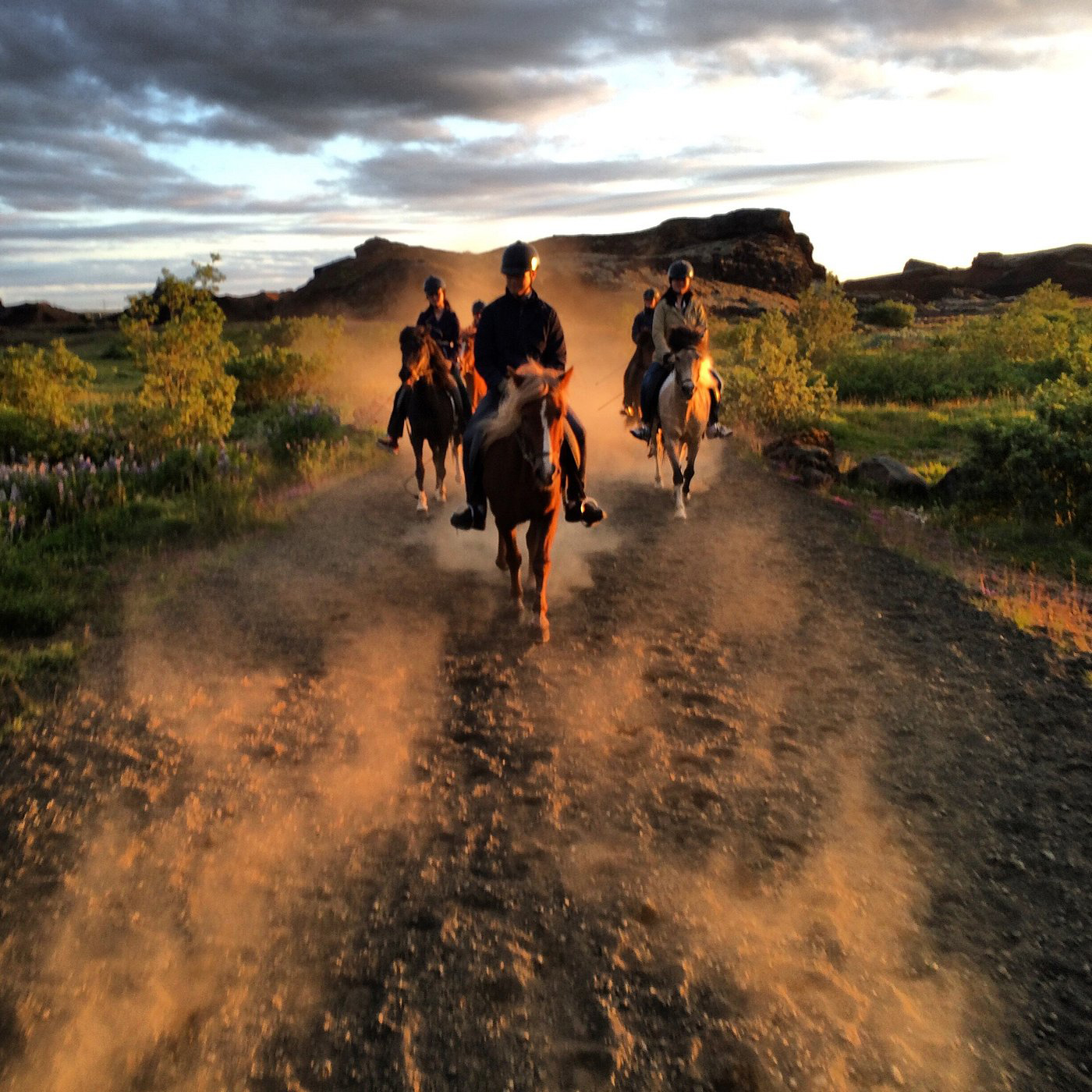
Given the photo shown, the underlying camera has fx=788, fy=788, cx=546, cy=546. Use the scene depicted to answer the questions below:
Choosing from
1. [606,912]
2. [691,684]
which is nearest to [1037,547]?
[691,684]

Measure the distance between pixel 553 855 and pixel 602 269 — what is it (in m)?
87.2

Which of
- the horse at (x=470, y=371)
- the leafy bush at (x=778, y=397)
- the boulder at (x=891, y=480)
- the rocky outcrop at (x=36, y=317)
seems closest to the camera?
the boulder at (x=891, y=480)

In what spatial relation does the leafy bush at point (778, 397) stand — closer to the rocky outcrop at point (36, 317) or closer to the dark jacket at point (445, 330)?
the dark jacket at point (445, 330)

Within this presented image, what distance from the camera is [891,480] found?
12.9 meters

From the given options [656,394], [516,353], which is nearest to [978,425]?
[656,394]

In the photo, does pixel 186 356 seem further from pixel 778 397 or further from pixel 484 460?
pixel 778 397

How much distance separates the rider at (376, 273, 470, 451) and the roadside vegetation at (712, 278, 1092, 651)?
6402 millimetres

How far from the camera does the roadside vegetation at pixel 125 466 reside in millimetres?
7293

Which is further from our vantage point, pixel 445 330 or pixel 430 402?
pixel 445 330

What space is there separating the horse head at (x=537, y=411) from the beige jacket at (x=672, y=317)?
204 inches

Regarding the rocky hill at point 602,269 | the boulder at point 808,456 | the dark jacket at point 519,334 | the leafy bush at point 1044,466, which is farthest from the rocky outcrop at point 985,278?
the dark jacket at point 519,334

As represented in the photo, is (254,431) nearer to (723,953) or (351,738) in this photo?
(351,738)

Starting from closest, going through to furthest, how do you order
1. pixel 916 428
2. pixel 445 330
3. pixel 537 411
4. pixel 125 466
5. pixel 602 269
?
pixel 537 411, pixel 125 466, pixel 445 330, pixel 916 428, pixel 602 269

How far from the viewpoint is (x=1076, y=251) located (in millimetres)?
118312
